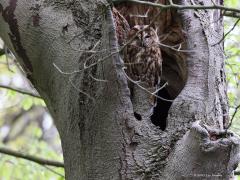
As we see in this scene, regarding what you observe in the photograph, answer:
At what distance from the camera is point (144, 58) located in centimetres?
213

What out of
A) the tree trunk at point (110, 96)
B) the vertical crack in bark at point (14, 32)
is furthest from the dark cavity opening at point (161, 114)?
the vertical crack in bark at point (14, 32)

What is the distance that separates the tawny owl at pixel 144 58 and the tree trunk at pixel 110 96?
0.11 meters

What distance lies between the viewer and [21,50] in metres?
2.20

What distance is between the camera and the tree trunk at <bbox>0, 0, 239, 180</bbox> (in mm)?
1773

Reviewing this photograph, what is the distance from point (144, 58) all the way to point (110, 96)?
0.33m

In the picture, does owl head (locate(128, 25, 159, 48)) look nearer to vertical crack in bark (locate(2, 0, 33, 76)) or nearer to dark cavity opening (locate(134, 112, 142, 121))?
dark cavity opening (locate(134, 112, 142, 121))

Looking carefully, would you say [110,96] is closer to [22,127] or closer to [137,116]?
[137,116]

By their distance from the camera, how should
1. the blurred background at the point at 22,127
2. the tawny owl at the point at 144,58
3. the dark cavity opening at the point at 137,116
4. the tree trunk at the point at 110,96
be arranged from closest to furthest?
the tree trunk at the point at 110,96 → the dark cavity opening at the point at 137,116 → the tawny owl at the point at 144,58 → the blurred background at the point at 22,127

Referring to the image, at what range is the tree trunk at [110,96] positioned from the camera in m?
1.77

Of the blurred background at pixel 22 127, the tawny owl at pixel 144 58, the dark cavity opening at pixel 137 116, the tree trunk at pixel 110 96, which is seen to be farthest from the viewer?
the blurred background at pixel 22 127

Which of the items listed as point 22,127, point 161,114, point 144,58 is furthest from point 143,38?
point 22,127

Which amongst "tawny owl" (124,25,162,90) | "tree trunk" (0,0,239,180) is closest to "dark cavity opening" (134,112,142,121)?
"tree trunk" (0,0,239,180)

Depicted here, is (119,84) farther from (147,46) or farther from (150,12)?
(150,12)

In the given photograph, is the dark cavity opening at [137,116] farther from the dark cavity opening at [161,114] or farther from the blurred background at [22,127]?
the blurred background at [22,127]
